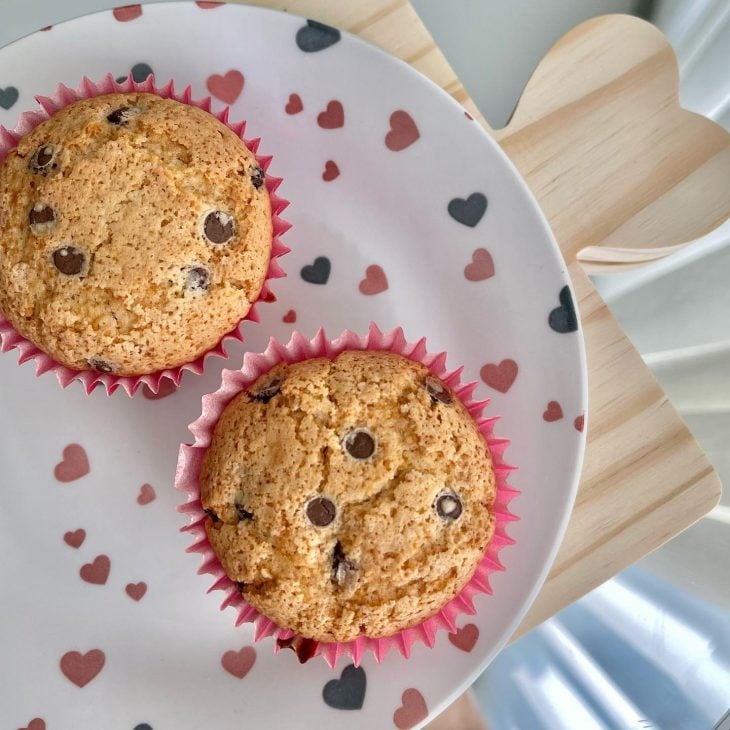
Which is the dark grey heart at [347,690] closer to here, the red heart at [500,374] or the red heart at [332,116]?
the red heart at [500,374]

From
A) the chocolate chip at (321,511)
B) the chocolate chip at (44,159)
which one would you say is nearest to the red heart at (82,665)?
the chocolate chip at (321,511)

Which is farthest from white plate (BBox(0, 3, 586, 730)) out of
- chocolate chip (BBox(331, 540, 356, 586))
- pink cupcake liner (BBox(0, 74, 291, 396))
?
chocolate chip (BBox(331, 540, 356, 586))

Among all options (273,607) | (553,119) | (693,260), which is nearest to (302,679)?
(273,607)

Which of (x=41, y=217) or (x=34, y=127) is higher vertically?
(x=34, y=127)

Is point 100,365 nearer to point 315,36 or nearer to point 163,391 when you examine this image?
point 163,391

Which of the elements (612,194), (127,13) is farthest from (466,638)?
(127,13)

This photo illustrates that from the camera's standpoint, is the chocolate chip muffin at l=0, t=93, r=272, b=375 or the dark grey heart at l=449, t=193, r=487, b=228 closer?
the chocolate chip muffin at l=0, t=93, r=272, b=375

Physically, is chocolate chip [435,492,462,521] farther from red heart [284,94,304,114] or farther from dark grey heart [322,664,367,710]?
red heart [284,94,304,114]
